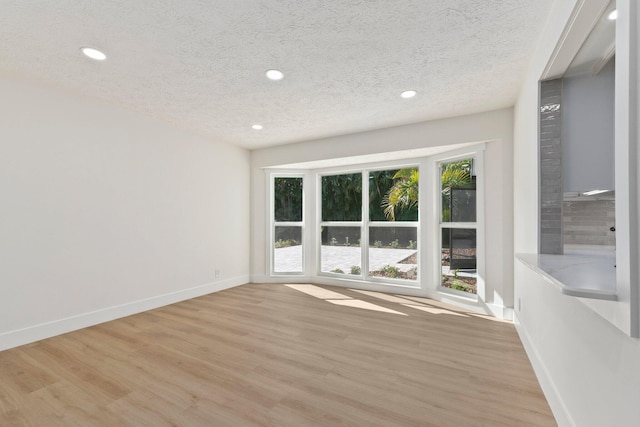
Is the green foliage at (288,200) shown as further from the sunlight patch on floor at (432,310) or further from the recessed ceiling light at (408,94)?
the recessed ceiling light at (408,94)

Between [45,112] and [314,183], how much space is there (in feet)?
12.0

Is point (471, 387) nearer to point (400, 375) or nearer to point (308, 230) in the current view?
point (400, 375)

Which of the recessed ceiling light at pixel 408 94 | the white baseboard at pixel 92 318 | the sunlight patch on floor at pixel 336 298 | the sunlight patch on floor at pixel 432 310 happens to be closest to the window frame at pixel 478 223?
the sunlight patch on floor at pixel 432 310

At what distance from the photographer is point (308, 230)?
5410 mm

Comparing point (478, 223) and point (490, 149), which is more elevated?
point (490, 149)

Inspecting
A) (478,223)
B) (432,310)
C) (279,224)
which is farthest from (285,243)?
(478,223)

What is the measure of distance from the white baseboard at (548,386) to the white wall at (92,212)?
4151 millimetres

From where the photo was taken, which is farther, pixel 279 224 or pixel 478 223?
pixel 279 224

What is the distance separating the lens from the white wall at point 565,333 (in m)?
1.09

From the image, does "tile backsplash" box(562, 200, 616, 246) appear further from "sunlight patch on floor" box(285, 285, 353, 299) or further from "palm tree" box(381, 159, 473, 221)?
"sunlight patch on floor" box(285, 285, 353, 299)

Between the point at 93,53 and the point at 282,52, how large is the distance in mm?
1544

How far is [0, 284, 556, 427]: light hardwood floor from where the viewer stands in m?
1.76

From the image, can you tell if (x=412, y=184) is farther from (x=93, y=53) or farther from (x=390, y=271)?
(x=93, y=53)

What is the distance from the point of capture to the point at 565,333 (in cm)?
166
